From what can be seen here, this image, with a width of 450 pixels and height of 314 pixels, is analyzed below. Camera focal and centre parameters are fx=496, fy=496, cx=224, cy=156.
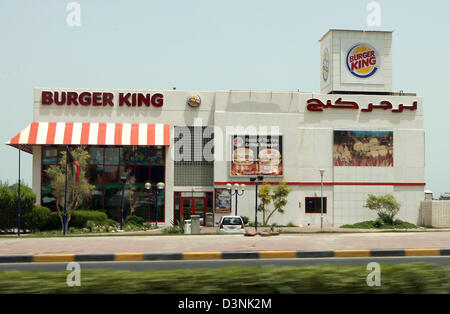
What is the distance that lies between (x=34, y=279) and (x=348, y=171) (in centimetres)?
3878

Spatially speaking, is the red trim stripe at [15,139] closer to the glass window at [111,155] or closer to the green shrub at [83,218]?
the glass window at [111,155]

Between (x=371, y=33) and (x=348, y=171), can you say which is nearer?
(x=348, y=171)

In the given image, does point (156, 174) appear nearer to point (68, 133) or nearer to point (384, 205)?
point (68, 133)

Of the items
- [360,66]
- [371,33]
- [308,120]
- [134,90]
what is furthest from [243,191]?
[371,33]

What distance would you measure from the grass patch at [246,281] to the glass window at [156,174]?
1366 inches

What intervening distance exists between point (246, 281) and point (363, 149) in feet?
127

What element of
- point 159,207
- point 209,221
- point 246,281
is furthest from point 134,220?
point 246,281

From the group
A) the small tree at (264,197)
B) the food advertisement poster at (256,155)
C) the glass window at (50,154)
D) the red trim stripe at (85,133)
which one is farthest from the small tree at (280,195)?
the glass window at (50,154)

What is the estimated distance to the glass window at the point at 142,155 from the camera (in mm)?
41031

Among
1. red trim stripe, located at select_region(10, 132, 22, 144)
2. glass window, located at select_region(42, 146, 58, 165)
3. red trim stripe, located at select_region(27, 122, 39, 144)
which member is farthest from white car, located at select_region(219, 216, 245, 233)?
red trim stripe, located at select_region(10, 132, 22, 144)

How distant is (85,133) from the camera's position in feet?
132

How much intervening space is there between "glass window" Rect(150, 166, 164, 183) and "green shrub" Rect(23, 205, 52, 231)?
8877 mm

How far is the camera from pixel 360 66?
4569 centimetres
